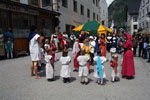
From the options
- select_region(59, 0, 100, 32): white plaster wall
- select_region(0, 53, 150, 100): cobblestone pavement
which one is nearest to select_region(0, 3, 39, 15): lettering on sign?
select_region(59, 0, 100, 32): white plaster wall

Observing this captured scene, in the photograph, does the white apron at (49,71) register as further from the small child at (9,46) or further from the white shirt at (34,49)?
the small child at (9,46)

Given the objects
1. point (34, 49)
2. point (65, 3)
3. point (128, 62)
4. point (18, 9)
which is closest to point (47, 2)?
point (65, 3)

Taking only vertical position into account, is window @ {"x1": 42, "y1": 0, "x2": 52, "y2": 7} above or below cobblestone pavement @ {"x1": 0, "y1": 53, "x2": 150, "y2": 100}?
above

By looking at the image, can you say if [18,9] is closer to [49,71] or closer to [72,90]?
[49,71]

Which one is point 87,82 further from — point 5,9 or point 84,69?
point 5,9

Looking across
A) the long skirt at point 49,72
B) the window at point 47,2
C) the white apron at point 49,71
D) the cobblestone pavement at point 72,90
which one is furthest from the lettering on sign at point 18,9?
the long skirt at point 49,72

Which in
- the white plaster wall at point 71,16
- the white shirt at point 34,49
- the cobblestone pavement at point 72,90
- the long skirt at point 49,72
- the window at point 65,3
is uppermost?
the window at point 65,3

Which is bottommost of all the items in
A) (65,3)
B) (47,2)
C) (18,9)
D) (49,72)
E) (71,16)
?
(49,72)

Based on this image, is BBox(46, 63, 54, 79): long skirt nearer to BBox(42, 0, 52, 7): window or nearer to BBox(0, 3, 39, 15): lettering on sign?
BBox(0, 3, 39, 15): lettering on sign

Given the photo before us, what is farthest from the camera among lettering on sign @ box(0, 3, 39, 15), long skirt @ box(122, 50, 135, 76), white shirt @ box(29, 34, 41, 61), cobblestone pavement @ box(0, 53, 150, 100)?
lettering on sign @ box(0, 3, 39, 15)

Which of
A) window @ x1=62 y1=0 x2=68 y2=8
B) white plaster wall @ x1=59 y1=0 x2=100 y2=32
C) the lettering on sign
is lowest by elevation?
the lettering on sign

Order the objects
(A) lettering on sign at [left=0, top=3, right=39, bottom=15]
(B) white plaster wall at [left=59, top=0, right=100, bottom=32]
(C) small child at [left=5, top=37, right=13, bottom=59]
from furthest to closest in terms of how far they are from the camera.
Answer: (B) white plaster wall at [left=59, top=0, right=100, bottom=32] < (A) lettering on sign at [left=0, top=3, right=39, bottom=15] < (C) small child at [left=5, top=37, right=13, bottom=59]

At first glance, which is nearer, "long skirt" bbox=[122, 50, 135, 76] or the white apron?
the white apron

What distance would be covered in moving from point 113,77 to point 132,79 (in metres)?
0.91
